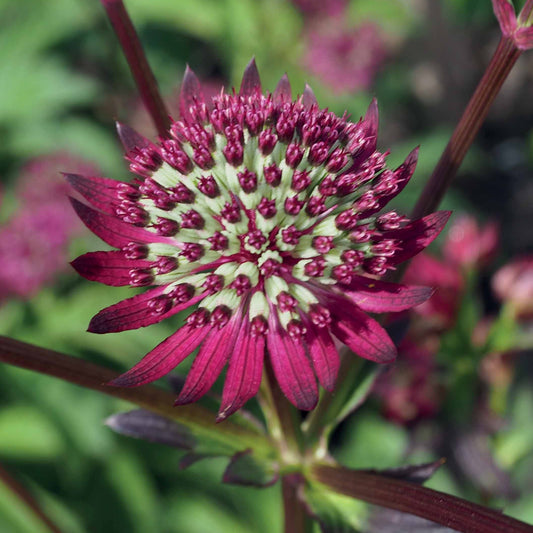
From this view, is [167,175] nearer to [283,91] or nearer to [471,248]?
[283,91]

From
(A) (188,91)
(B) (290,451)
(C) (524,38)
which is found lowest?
(B) (290,451)

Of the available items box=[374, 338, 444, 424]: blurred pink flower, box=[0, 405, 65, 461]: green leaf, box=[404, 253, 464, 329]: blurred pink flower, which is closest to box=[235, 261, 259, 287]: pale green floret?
box=[404, 253, 464, 329]: blurred pink flower

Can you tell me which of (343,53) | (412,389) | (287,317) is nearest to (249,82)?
(287,317)

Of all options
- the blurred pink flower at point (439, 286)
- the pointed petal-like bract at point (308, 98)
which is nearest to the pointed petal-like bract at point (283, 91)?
the pointed petal-like bract at point (308, 98)

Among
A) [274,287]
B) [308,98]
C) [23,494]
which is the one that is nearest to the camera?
[274,287]

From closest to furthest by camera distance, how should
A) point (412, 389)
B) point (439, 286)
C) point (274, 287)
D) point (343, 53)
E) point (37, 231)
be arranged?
point (274, 287)
point (439, 286)
point (412, 389)
point (37, 231)
point (343, 53)

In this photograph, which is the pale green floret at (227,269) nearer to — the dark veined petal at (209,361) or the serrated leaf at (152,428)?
the dark veined petal at (209,361)

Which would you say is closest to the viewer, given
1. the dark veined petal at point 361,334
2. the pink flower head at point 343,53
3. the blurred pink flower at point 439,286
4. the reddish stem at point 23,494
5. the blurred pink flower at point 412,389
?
the dark veined petal at point 361,334
